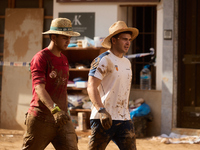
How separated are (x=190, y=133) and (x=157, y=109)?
91 cm

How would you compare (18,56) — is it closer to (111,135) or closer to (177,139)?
(177,139)

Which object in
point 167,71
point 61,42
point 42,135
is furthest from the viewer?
point 167,71

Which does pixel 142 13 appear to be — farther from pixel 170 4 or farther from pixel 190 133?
pixel 190 133

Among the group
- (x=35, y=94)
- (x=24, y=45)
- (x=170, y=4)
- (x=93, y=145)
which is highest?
(x=170, y=4)

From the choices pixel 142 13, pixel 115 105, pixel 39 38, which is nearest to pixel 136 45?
pixel 142 13

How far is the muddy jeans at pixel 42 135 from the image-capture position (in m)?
3.90

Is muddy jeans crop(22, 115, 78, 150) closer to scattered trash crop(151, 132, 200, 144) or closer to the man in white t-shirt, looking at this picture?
the man in white t-shirt

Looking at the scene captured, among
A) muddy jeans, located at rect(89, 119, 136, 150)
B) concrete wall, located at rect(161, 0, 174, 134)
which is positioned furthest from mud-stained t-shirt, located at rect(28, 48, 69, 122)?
concrete wall, located at rect(161, 0, 174, 134)

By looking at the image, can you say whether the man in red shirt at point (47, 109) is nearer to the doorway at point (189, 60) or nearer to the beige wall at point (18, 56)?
the doorway at point (189, 60)

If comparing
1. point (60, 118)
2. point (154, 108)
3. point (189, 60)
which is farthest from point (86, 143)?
point (60, 118)

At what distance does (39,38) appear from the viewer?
388 inches

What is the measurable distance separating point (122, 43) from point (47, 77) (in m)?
0.94

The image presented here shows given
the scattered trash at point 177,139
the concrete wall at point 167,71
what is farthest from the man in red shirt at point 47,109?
the concrete wall at point 167,71

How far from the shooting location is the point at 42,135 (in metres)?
3.92
